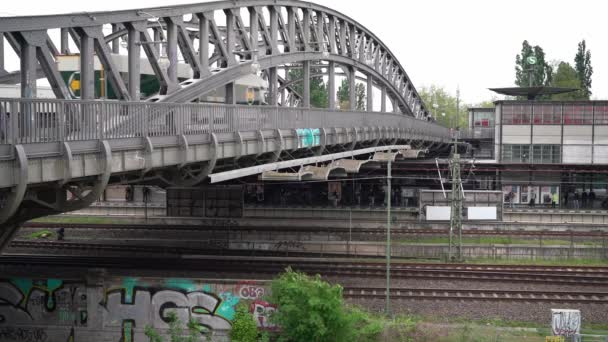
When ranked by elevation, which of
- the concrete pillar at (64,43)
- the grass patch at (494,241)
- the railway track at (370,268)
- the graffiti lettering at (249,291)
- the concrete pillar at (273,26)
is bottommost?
the railway track at (370,268)

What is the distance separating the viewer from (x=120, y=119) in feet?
63.9

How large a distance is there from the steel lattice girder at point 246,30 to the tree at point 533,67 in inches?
1845

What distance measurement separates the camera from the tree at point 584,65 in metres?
111

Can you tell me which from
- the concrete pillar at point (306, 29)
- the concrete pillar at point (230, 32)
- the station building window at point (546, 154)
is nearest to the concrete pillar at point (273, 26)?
the concrete pillar at point (306, 29)

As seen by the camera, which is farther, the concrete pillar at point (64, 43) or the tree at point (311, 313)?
the concrete pillar at point (64, 43)

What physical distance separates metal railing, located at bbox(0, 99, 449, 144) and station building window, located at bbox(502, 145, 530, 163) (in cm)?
3110

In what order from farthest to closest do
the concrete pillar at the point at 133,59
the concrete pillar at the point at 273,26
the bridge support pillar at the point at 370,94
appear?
the bridge support pillar at the point at 370,94 → the concrete pillar at the point at 273,26 → the concrete pillar at the point at 133,59

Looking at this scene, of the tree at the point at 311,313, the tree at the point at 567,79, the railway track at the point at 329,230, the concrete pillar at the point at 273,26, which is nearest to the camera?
the tree at the point at 311,313

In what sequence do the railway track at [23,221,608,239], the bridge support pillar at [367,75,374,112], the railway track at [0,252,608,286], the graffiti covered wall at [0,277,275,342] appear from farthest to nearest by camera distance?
the bridge support pillar at [367,75,374,112]
the railway track at [23,221,608,239]
the railway track at [0,252,608,286]
the graffiti covered wall at [0,277,275,342]

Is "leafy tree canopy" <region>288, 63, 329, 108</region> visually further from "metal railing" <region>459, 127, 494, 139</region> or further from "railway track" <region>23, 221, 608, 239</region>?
"railway track" <region>23, 221, 608, 239</region>

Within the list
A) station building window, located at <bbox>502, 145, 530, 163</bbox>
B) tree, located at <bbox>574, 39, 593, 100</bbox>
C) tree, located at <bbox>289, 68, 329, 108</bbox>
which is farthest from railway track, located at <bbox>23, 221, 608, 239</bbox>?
tree, located at <bbox>574, 39, 593, 100</bbox>

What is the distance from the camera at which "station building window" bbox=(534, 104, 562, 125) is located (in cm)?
5856

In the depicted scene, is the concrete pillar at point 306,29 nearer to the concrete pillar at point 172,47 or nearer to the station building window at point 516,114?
the concrete pillar at point 172,47

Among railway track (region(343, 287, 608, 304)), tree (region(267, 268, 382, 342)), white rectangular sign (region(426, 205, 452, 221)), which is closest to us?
tree (region(267, 268, 382, 342))
